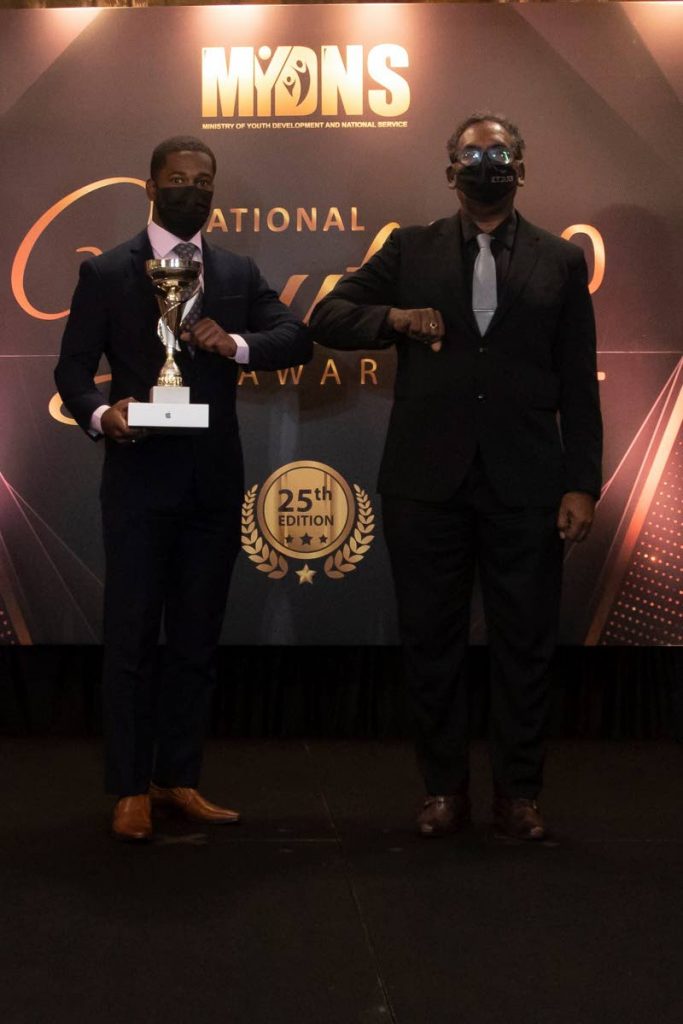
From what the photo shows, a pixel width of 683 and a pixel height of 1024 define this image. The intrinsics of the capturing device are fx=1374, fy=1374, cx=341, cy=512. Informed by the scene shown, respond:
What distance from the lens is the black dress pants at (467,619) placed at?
3082 millimetres

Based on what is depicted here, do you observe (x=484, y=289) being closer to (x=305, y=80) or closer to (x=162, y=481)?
(x=162, y=481)

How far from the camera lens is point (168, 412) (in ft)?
9.61

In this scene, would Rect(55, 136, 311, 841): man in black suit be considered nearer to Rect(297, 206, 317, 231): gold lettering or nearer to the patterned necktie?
the patterned necktie

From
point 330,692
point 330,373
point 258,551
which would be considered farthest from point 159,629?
point 330,692

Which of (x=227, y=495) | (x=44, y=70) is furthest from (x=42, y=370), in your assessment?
(x=227, y=495)

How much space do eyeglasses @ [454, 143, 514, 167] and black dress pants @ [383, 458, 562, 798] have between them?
0.66 meters

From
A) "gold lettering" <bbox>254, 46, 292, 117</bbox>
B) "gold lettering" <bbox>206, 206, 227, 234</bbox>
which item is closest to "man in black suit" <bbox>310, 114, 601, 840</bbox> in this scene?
"gold lettering" <bbox>206, 206, 227, 234</bbox>

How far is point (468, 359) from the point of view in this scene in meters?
3.08

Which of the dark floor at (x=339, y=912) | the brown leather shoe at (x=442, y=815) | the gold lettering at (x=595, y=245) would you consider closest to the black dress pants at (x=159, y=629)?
the dark floor at (x=339, y=912)

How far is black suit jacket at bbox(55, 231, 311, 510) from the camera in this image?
310 cm

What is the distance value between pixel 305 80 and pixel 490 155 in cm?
142

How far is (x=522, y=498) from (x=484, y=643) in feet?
4.52

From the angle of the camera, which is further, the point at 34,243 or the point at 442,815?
the point at 34,243

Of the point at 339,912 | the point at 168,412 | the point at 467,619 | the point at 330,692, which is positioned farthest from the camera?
the point at 330,692
